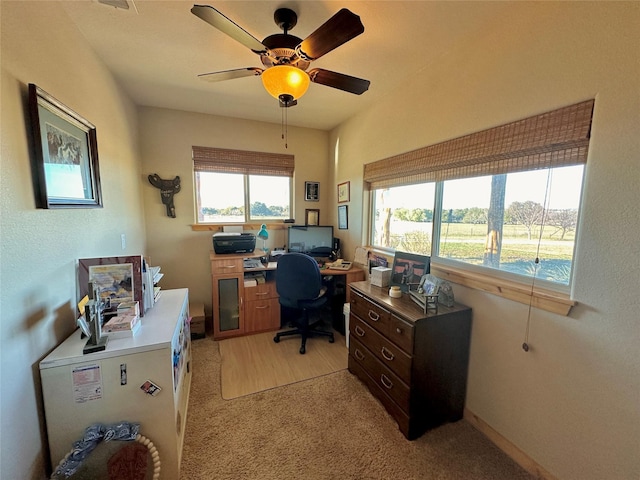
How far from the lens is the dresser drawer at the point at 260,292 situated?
283 centimetres

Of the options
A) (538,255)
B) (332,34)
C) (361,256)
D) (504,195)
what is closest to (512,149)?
(504,195)

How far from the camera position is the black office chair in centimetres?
239

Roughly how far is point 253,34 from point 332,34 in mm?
749

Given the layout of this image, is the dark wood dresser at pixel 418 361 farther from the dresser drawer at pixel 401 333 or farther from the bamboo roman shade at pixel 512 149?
the bamboo roman shade at pixel 512 149

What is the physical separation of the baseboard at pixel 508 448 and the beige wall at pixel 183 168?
9.52 ft

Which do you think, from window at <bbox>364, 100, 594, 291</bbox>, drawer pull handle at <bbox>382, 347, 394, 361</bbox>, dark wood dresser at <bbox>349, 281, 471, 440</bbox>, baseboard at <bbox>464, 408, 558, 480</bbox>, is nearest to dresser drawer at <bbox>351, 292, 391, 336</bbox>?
dark wood dresser at <bbox>349, 281, 471, 440</bbox>

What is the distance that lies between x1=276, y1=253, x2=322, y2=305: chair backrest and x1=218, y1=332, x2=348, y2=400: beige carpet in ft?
1.82

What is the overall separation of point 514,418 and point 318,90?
113 inches

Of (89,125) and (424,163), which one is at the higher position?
(89,125)

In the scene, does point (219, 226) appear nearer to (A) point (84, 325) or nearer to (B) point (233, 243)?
(B) point (233, 243)

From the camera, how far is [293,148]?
3.45 metres

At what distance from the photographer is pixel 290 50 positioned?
4.69 ft

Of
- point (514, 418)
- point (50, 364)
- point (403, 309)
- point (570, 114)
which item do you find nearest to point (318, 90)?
point (570, 114)

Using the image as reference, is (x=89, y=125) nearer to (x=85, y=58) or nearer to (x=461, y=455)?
(x=85, y=58)
